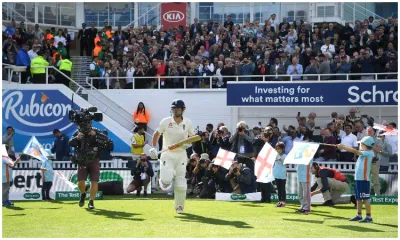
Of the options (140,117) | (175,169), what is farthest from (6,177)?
(140,117)

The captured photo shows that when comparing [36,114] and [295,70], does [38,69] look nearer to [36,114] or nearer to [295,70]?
[36,114]

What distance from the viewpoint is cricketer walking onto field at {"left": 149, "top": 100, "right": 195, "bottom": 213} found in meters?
16.2

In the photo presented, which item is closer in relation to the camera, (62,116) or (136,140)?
(136,140)

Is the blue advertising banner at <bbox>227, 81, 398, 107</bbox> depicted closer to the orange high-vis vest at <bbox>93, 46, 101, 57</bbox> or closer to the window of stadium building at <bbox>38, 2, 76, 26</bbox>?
the orange high-vis vest at <bbox>93, 46, 101, 57</bbox>

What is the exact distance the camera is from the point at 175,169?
1638 cm

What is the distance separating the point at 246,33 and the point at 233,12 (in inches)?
237

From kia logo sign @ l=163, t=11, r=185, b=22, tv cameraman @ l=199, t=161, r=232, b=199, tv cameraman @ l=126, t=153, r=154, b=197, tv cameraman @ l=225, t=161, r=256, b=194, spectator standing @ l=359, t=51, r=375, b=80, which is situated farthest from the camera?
kia logo sign @ l=163, t=11, r=185, b=22

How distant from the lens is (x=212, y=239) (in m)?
12.4

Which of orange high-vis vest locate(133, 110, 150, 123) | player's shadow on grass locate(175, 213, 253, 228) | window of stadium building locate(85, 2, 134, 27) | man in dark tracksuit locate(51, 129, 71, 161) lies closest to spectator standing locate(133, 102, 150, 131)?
orange high-vis vest locate(133, 110, 150, 123)

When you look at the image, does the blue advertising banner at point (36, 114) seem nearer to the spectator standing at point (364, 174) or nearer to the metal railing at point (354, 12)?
the metal railing at point (354, 12)

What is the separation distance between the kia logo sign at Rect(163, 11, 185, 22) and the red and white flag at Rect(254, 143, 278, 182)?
65.0ft

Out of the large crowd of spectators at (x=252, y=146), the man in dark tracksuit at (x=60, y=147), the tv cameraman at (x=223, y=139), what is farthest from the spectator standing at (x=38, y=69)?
the tv cameraman at (x=223, y=139)

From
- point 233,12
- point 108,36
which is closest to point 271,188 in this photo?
point 108,36

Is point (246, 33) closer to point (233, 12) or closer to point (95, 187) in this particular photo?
point (233, 12)
